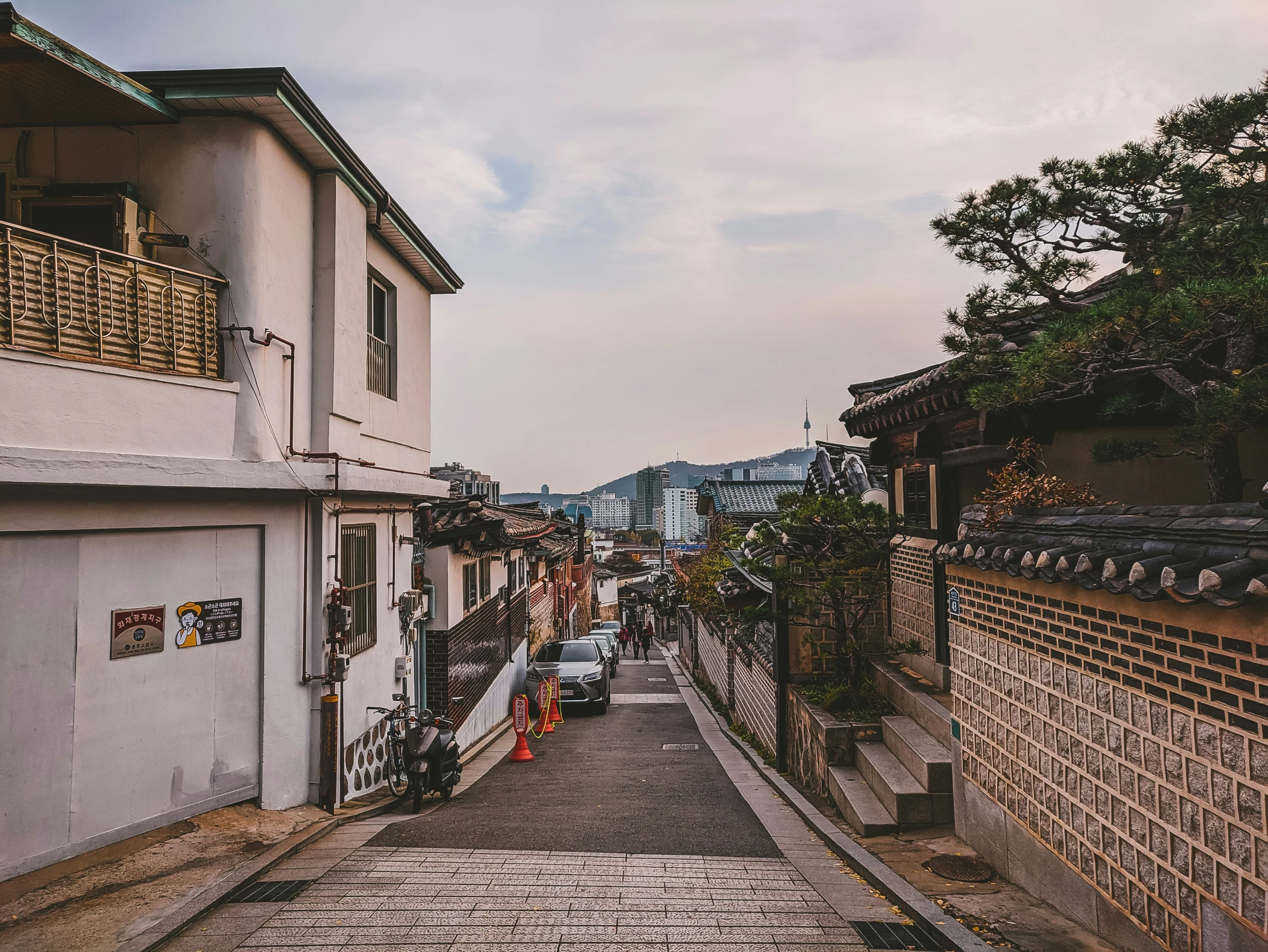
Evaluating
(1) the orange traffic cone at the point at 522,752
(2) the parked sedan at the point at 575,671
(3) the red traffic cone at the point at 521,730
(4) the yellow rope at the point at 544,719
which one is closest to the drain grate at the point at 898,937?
(3) the red traffic cone at the point at 521,730

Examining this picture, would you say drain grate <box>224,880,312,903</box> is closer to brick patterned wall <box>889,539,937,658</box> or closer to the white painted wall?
the white painted wall

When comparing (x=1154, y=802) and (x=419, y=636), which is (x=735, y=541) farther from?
(x=1154, y=802)

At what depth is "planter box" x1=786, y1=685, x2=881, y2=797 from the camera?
9.92 meters

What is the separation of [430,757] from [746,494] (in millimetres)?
31372

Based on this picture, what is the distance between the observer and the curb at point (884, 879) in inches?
206

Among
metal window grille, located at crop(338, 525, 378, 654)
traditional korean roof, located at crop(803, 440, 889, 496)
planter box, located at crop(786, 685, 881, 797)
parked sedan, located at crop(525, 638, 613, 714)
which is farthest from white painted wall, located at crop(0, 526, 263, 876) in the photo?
traditional korean roof, located at crop(803, 440, 889, 496)

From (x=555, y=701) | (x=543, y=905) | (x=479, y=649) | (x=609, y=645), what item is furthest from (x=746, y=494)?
(x=543, y=905)

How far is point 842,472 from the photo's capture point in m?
19.6

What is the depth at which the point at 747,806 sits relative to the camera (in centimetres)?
984

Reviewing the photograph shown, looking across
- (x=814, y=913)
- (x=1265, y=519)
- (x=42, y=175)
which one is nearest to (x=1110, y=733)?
(x=1265, y=519)

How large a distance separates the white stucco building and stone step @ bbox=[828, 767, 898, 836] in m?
5.74

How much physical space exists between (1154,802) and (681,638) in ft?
119

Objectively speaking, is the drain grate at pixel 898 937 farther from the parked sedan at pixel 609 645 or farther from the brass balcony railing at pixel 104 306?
the parked sedan at pixel 609 645

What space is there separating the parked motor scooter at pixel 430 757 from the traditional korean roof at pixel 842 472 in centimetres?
1072
